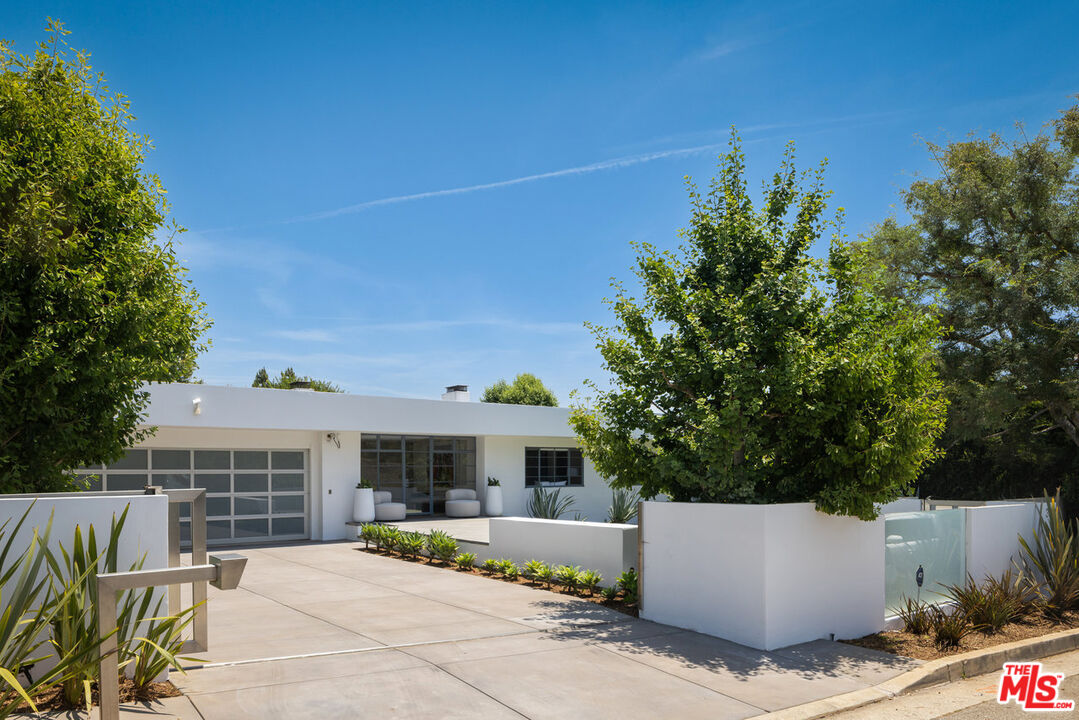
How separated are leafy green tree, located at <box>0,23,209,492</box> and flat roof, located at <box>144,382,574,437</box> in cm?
902

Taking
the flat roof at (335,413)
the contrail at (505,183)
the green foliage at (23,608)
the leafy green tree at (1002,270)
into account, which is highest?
the contrail at (505,183)

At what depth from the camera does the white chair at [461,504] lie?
2428 cm

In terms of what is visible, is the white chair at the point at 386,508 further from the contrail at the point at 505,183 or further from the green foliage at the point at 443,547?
the contrail at the point at 505,183

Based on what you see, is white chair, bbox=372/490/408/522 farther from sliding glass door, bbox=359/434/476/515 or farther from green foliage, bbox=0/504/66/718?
green foliage, bbox=0/504/66/718

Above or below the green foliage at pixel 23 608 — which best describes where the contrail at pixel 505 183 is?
above

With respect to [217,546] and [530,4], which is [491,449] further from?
[530,4]

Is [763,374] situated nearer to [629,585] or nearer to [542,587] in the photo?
[629,585]

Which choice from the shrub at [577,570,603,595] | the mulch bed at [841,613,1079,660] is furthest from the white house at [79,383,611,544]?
the mulch bed at [841,613,1079,660]

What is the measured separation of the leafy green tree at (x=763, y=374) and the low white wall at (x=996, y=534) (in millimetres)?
2976

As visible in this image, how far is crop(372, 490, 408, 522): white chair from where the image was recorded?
2230 cm

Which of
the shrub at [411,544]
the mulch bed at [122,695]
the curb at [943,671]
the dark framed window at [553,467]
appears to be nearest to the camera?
the mulch bed at [122,695]

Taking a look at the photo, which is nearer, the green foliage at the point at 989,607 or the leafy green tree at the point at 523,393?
the green foliage at the point at 989,607

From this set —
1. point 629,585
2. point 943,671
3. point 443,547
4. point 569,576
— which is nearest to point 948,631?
point 943,671

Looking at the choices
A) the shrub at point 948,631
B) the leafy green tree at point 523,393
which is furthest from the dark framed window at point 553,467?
the leafy green tree at point 523,393
